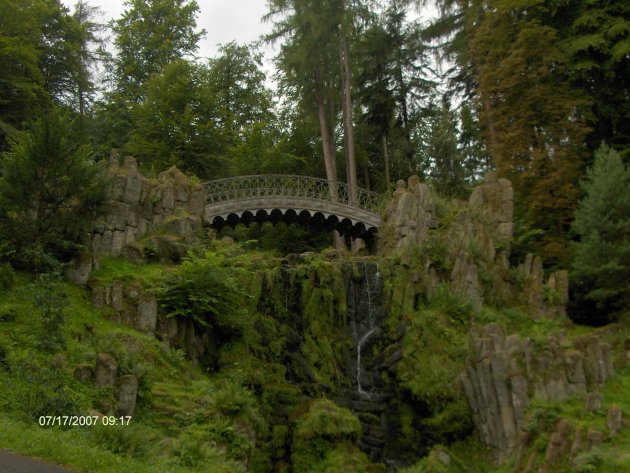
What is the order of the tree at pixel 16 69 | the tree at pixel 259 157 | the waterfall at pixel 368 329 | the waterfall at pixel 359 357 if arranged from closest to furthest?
the waterfall at pixel 359 357
the waterfall at pixel 368 329
the tree at pixel 16 69
the tree at pixel 259 157

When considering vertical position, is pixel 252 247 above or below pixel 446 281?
above

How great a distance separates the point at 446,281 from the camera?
19.6m

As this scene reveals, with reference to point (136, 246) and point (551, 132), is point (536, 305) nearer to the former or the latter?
point (551, 132)

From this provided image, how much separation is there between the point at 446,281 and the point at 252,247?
1255 cm

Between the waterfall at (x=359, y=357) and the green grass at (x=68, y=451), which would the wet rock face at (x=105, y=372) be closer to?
the green grass at (x=68, y=451)

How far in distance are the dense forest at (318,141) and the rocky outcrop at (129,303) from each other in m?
0.40

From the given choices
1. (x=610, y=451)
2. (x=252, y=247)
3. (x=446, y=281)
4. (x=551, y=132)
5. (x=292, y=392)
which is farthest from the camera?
(x=252, y=247)

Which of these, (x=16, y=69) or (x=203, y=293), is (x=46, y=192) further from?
(x=16, y=69)

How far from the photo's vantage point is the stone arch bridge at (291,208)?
24.6m

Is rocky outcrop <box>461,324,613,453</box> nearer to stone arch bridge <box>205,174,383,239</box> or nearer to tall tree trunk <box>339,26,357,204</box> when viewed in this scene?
stone arch bridge <box>205,174,383,239</box>

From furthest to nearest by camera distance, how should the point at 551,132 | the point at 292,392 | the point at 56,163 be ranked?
the point at 551,132, the point at 292,392, the point at 56,163

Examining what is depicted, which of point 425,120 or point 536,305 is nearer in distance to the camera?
point 536,305

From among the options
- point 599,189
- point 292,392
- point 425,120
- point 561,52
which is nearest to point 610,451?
point 292,392
